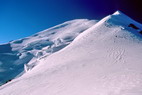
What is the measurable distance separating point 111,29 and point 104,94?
18470 millimetres

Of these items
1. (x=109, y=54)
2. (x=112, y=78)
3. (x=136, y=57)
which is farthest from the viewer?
(x=109, y=54)

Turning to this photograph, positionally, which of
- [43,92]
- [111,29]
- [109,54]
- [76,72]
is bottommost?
[43,92]

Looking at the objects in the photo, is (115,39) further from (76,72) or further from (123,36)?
(76,72)

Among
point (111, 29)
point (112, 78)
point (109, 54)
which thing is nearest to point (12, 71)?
point (111, 29)

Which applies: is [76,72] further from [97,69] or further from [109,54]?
[109,54]

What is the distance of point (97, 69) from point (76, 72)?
1.71m

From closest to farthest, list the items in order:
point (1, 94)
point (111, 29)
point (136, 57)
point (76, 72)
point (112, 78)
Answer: point (112, 78)
point (1, 94)
point (76, 72)
point (136, 57)
point (111, 29)

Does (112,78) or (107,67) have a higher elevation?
(107,67)

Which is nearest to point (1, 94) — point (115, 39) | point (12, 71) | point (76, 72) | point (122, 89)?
point (76, 72)

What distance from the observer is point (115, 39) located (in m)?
18.6

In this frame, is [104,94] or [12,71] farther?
[12,71]

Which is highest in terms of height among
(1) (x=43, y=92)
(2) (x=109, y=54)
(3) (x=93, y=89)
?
(2) (x=109, y=54)

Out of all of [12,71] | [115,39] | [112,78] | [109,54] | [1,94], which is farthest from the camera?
[12,71]

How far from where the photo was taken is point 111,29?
22859 mm
